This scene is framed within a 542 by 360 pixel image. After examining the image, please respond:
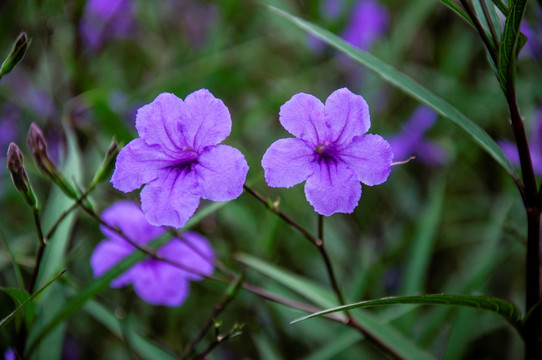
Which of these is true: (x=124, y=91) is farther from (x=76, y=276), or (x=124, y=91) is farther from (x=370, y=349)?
(x=370, y=349)

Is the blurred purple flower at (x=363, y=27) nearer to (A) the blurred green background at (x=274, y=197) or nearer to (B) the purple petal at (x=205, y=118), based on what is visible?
(A) the blurred green background at (x=274, y=197)

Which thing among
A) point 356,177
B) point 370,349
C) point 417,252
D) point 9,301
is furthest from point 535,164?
point 9,301

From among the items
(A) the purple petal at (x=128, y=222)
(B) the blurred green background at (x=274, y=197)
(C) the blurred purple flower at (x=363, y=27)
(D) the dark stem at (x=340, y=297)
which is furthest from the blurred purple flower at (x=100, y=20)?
(D) the dark stem at (x=340, y=297)

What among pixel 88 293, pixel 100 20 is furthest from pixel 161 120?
pixel 100 20

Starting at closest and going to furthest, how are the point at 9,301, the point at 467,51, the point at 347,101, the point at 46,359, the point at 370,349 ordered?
the point at 347,101 < the point at 46,359 < the point at 9,301 < the point at 370,349 < the point at 467,51

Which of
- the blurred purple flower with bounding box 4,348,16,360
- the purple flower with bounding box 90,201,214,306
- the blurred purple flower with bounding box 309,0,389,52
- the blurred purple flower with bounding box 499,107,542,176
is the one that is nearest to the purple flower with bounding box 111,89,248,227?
the purple flower with bounding box 90,201,214,306

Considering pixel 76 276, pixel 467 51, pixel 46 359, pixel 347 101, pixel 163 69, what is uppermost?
pixel 347 101

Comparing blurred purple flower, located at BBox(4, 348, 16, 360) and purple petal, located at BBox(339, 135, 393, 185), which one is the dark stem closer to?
purple petal, located at BBox(339, 135, 393, 185)
